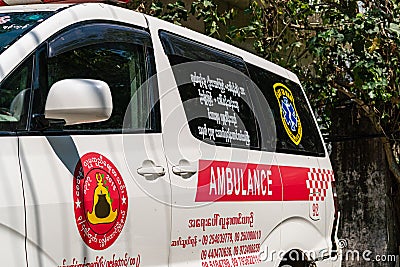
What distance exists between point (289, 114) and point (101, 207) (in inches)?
98.3

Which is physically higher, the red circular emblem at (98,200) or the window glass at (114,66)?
the window glass at (114,66)

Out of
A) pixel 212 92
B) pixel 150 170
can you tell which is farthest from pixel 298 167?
pixel 150 170

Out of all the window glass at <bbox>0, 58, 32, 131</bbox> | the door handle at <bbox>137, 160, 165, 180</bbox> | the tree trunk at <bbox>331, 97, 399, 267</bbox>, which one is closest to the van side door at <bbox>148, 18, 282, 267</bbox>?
the door handle at <bbox>137, 160, 165, 180</bbox>

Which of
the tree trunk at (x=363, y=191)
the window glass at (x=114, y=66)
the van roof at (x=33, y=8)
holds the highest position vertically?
the van roof at (x=33, y=8)

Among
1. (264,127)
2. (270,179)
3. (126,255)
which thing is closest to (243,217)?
(270,179)

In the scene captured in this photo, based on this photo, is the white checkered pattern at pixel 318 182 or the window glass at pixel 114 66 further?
the white checkered pattern at pixel 318 182

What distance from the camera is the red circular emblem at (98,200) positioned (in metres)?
3.25

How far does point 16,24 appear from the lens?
11.2ft

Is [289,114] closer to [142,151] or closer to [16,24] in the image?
[142,151]

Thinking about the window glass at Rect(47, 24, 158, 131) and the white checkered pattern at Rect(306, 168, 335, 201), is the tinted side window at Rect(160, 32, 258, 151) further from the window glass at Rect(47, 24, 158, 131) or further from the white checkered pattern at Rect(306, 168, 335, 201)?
the white checkered pattern at Rect(306, 168, 335, 201)

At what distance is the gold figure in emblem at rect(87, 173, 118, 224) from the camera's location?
3.31 meters

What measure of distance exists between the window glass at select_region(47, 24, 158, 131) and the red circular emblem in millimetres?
208

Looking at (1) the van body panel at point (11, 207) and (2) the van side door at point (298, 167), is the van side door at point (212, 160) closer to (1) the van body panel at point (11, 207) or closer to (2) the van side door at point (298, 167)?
(2) the van side door at point (298, 167)

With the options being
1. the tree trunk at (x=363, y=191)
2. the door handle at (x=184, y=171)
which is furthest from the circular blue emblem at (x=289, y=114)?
the tree trunk at (x=363, y=191)
